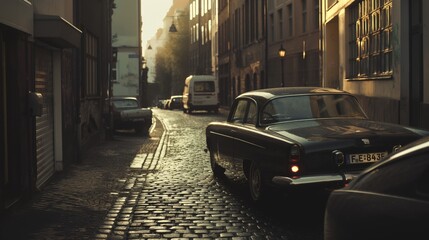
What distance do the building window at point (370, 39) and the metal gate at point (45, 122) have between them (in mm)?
8089

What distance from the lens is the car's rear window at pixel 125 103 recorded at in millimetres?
24531

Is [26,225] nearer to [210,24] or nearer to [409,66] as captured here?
[409,66]

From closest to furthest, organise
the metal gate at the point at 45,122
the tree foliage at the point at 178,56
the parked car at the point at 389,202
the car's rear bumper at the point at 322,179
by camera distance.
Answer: the parked car at the point at 389,202 → the car's rear bumper at the point at 322,179 → the metal gate at the point at 45,122 → the tree foliage at the point at 178,56

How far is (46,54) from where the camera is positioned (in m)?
10.4

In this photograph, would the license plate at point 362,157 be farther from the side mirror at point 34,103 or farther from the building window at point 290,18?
the building window at point 290,18

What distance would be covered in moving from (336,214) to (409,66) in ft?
36.2

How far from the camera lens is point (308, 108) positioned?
323 inches

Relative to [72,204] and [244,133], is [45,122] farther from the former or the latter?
[244,133]

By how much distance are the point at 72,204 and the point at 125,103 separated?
55.5 ft

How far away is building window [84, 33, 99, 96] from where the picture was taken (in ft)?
52.5

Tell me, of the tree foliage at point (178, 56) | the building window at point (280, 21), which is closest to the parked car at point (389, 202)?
the building window at point (280, 21)

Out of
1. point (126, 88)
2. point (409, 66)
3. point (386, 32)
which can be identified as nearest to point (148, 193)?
point (409, 66)

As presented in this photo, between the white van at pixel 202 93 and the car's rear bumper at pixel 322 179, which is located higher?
the white van at pixel 202 93

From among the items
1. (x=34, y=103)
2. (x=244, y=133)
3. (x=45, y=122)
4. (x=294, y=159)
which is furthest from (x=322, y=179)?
(x=45, y=122)
